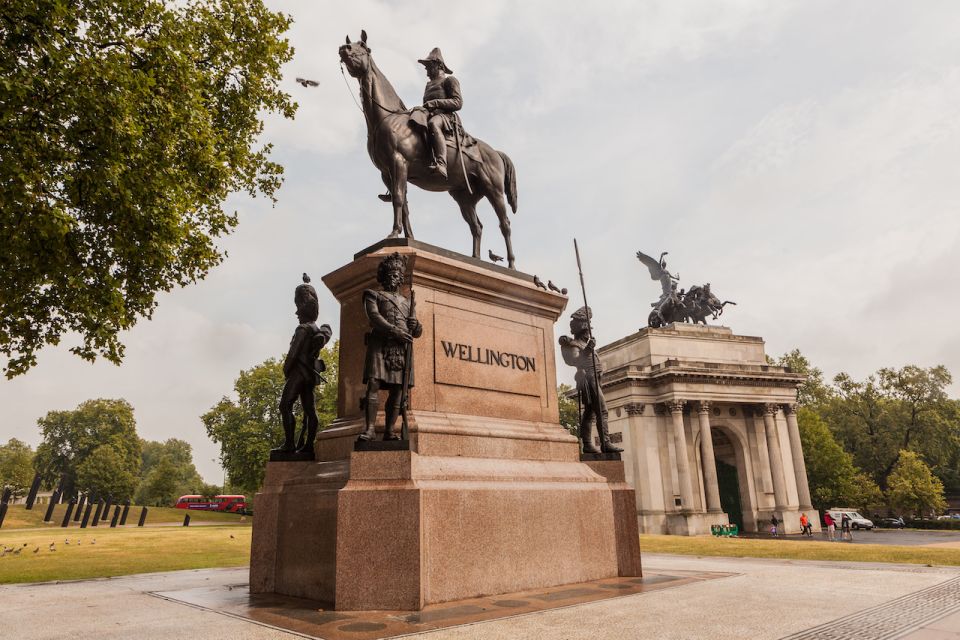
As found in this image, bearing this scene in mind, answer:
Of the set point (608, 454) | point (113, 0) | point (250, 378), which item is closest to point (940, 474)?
point (250, 378)

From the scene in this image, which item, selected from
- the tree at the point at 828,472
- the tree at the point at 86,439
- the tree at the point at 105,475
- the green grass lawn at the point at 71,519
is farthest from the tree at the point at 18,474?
the tree at the point at 828,472

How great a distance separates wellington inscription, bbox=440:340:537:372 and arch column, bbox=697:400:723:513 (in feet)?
128

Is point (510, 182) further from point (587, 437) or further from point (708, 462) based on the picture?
point (708, 462)

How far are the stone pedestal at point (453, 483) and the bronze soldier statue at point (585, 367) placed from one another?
487 mm

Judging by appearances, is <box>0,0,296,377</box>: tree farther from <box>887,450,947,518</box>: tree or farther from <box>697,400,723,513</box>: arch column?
<box>887,450,947,518</box>: tree

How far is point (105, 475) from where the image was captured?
80875 millimetres

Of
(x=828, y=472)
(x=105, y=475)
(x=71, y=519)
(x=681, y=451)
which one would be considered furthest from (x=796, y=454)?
(x=105, y=475)

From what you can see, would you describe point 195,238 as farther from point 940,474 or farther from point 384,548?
point 940,474

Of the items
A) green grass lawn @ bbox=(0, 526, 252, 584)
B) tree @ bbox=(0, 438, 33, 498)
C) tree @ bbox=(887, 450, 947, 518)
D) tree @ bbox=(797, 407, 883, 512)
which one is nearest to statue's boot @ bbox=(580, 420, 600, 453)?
green grass lawn @ bbox=(0, 526, 252, 584)

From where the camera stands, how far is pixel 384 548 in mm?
6504

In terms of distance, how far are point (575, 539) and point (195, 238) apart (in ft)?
33.8

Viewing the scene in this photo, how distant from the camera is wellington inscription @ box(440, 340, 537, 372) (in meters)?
8.73

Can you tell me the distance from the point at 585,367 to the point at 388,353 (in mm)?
4338

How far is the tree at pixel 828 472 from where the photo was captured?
62781 millimetres
